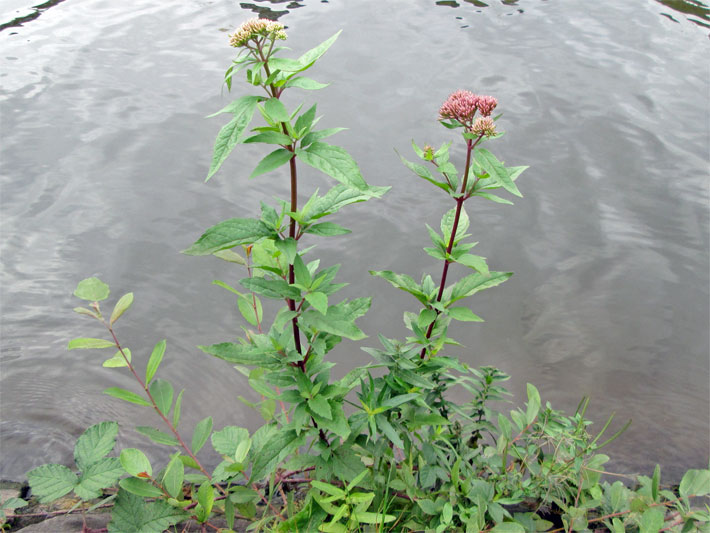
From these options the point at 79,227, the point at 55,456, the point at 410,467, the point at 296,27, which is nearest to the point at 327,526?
the point at 410,467

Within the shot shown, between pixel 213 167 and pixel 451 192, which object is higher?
pixel 213 167

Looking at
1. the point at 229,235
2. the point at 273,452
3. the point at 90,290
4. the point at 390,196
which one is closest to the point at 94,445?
the point at 90,290

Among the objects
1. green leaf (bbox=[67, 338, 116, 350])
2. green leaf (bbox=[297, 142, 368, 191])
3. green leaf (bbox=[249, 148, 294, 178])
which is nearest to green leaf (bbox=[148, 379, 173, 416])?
green leaf (bbox=[67, 338, 116, 350])

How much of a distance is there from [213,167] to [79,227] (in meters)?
3.95

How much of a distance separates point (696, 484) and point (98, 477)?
2.48m

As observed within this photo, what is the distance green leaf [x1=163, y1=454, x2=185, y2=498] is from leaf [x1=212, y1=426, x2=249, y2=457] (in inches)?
7.6

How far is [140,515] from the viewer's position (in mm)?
2131

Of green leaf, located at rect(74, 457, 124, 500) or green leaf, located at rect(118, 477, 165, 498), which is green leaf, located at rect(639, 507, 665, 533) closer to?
green leaf, located at rect(118, 477, 165, 498)

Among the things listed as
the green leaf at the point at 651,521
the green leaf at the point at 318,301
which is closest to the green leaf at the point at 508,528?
the green leaf at the point at 651,521

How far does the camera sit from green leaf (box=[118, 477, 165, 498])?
207 cm

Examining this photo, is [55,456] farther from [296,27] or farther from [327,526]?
[296,27]

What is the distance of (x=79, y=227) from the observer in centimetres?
494

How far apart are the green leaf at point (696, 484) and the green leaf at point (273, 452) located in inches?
66.8

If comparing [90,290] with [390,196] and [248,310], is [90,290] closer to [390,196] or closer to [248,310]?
[248,310]
